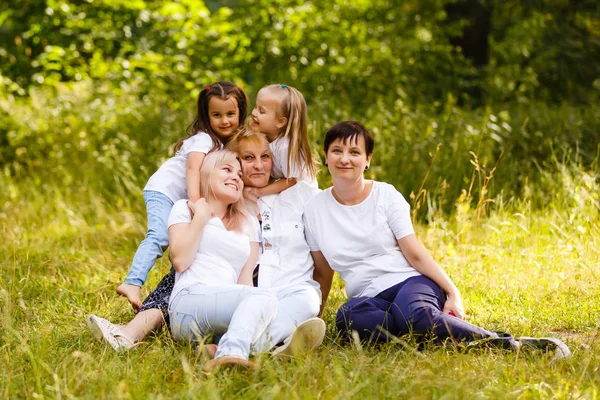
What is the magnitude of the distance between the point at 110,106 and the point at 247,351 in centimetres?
647

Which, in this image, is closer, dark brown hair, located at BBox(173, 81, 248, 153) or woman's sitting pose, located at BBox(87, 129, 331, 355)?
woman's sitting pose, located at BBox(87, 129, 331, 355)

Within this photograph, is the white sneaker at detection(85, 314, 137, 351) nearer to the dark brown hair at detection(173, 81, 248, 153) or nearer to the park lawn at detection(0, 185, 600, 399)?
the park lawn at detection(0, 185, 600, 399)

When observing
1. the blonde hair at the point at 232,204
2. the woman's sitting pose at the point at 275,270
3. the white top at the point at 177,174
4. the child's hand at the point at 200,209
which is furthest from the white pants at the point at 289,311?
the white top at the point at 177,174

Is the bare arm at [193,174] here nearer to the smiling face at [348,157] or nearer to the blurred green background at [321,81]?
the smiling face at [348,157]

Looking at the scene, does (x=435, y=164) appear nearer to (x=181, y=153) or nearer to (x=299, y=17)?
(x=181, y=153)

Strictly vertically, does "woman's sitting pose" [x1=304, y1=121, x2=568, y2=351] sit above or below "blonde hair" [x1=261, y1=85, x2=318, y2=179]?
below

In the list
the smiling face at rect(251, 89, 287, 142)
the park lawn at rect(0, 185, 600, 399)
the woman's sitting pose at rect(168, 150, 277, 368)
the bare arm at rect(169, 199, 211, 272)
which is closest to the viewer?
the park lawn at rect(0, 185, 600, 399)

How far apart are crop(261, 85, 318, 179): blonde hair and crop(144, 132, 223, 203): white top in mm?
380

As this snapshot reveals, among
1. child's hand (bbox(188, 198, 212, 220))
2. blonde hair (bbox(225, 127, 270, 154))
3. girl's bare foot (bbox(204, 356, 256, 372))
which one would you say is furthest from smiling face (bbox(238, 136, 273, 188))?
girl's bare foot (bbox(204, 356, 256, 372))

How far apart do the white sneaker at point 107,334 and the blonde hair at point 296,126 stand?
1.21 m

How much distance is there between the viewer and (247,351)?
2.88 m

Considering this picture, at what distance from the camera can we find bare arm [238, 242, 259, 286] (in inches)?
141

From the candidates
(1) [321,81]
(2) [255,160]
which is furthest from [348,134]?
(1) [321,81]

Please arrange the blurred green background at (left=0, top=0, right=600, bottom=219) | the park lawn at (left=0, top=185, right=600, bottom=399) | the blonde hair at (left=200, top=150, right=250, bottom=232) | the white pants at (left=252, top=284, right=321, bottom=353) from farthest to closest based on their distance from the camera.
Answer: the blurred green background at (left=0, top=0, right=600, bottom=219)
the blonde hair at (left=200, top=150, right=250, bottom=232)
the white pants at (left=252, top=284, right=321, bottom=353)
the park lawn at (left=0, top=185, right=600, bottom=399)
